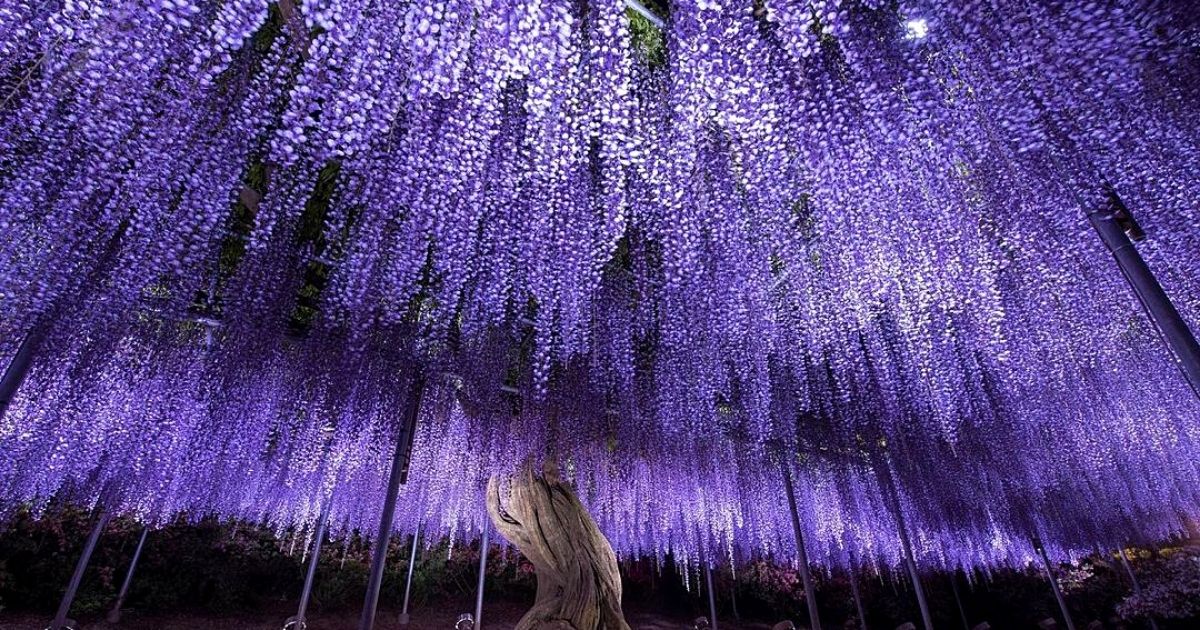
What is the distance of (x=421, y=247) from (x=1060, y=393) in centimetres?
741

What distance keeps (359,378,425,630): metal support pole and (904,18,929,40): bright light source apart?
16.9 feet

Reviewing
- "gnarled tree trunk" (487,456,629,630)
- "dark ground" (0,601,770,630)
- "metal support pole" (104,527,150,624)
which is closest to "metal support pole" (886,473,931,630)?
"gnarled tree trunk" (487,456,629,630)

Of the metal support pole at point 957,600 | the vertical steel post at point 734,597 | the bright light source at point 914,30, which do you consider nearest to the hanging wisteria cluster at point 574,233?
the bright light source at point 914,30

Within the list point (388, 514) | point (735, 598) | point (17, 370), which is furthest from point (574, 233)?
point (735, 598)

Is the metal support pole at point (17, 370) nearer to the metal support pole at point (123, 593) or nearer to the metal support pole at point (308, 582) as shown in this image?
the metal support pole at point (308, 582)

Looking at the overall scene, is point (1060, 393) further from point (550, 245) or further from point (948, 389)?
point (550, 245)

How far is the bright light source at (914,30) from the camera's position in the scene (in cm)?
282

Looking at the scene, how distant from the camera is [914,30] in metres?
2.86

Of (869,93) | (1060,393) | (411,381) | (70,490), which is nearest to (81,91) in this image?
(411,381)

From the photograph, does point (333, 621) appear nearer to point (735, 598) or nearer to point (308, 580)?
point (308, 580)

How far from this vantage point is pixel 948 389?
5.59 meters

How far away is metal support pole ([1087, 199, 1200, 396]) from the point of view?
2.39 m

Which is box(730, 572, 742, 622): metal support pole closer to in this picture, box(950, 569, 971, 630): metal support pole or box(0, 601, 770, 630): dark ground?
box(0, 601, 770, 630): dark ground

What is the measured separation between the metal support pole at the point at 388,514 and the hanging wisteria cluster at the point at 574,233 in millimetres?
373
